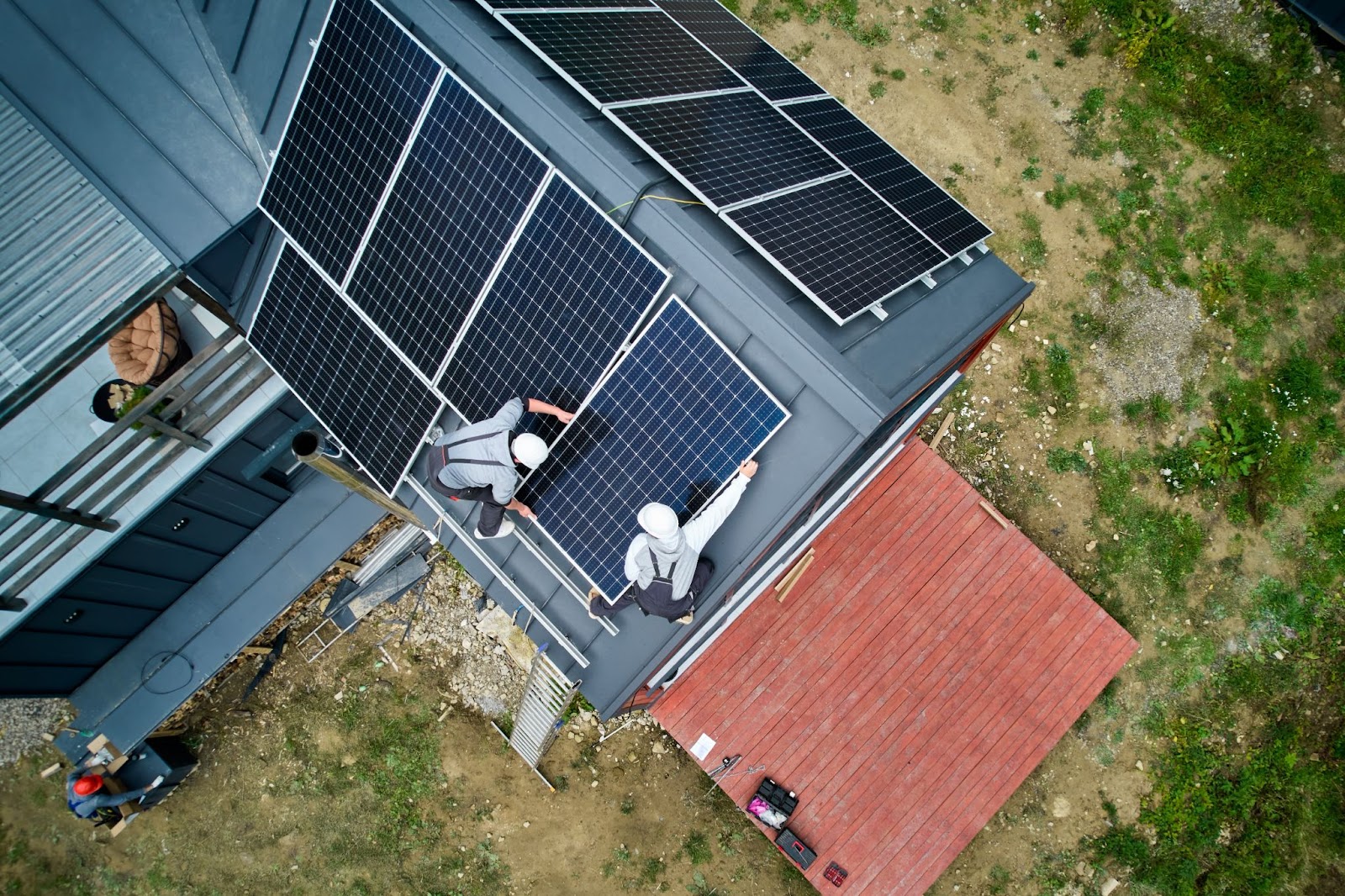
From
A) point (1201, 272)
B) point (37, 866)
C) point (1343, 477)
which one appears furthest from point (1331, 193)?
point (37, 866)

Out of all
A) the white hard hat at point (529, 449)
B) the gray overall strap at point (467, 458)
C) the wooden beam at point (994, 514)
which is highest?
the wooden beam at point (994, 514)

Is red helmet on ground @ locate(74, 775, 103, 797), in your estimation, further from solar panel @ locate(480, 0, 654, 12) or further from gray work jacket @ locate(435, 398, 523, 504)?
solar panel @ locate(480, 0, 654, 12)

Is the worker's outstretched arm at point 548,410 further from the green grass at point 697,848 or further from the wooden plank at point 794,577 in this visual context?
the green grass at point 697,848

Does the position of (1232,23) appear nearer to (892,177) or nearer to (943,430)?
(943,430)

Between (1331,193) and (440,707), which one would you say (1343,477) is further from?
(440,707)

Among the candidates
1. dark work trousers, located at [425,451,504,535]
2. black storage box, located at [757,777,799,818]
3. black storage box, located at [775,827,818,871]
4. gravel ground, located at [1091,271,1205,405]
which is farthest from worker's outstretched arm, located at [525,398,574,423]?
gravel ground, located at [1091,271,1205,405]

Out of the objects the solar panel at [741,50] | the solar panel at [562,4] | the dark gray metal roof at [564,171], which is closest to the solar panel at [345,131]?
the dark gray metal roof at [564,171]
